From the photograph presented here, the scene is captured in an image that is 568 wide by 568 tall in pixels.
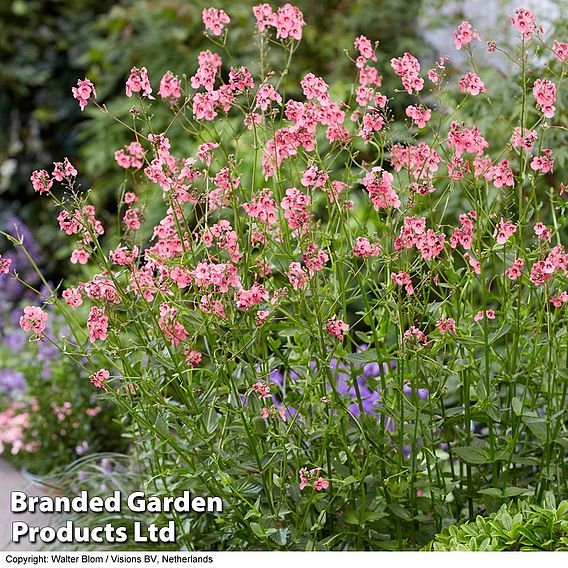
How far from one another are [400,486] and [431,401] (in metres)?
0.17

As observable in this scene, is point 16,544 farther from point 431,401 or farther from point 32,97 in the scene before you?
point 32,97

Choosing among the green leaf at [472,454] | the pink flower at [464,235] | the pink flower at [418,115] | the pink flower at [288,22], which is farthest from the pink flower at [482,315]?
the pink flower at [288,22]

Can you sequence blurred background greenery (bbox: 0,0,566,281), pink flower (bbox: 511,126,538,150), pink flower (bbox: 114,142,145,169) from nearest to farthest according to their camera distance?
pink flower (bbox: 511,126,538,150) → pink flower (bbox: 114,142,145,169) → blurred background greenery (bbox: 0,0,566,281)

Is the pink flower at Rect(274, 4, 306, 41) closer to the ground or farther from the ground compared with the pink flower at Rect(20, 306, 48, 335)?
farther from the ground

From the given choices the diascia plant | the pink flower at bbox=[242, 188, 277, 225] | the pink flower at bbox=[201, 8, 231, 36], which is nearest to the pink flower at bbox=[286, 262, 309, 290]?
the diascia plant

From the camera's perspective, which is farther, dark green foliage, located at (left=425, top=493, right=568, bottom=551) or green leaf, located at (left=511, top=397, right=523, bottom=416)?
green leaf, located at (left=511, top=397, right=523, bottom=416)

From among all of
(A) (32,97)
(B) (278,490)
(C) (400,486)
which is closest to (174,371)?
(B) (278,490)

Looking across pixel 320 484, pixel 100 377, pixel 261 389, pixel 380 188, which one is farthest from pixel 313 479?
pixel 380 188

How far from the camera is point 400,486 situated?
166 cm

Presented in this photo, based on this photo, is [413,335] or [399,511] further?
[399,511]

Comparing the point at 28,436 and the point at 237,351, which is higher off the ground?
the point at 28,436

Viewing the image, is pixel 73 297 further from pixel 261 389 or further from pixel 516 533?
pixel 516 533

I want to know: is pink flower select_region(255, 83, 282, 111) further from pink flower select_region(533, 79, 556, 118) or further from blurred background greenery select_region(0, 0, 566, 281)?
blurred background greenery select_region(0, 0, 566, 281)

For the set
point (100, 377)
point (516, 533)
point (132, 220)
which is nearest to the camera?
point (516, 533)
